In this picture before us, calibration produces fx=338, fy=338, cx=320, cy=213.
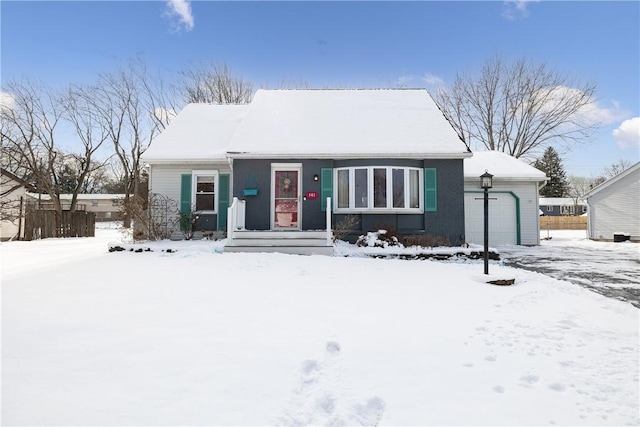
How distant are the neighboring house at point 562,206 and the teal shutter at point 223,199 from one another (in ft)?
150

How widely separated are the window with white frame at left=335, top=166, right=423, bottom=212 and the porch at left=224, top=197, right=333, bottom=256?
5.48 feet

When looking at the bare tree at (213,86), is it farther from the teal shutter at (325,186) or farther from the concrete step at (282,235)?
the concrete step at (282,235)

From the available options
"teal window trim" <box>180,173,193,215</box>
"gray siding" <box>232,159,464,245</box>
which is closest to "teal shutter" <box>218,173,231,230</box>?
"teal window trim" <box>180,173,193,215</box>

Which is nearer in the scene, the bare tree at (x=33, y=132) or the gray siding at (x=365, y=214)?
the gray siding at (x=365, y=214)

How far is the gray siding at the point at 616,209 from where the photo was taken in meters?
17.1

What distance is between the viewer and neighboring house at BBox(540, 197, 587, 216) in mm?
44688

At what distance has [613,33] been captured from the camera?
1377cm

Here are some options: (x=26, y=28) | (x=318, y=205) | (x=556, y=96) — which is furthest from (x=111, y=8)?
(x=556, y=96)

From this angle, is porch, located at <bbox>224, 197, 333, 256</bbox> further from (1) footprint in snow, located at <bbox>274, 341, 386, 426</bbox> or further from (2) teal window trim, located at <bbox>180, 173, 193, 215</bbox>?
(1) footprint in snow, located at <bbox>274, 341, 386, 426</bbox>

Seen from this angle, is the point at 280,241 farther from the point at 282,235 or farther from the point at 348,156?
the point at 348,156

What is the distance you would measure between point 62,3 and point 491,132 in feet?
85.5

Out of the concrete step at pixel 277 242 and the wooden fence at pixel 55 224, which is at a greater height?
the wooden fence at pixel 55 224

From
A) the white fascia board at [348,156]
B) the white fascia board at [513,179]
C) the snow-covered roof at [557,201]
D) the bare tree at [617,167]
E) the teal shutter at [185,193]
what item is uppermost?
the bare tree at [617,167]

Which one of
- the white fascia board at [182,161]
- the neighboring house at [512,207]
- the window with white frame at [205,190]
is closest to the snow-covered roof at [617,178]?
the neighboring house at [512,207]
